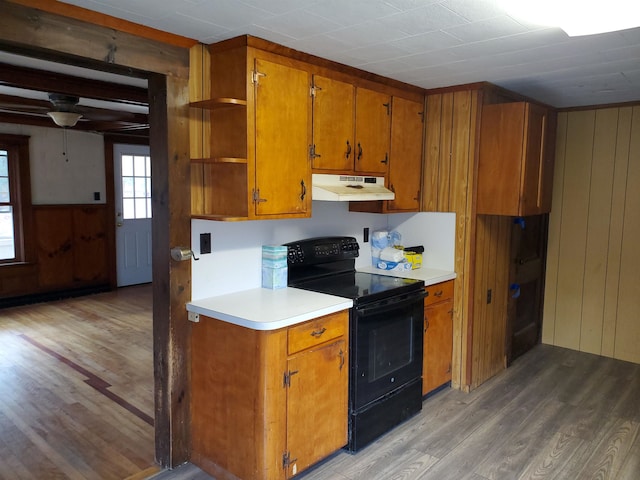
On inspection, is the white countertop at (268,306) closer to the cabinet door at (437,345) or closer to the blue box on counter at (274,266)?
the blue box on counter at (274,266)

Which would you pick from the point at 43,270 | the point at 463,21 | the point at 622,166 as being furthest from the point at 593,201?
the point at 43,270

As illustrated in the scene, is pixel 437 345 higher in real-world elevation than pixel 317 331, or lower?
lower

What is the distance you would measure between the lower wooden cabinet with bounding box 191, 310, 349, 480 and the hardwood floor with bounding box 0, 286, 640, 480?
184mm

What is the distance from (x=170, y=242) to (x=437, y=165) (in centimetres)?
207

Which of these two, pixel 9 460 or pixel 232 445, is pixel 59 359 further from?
pixel 232 445

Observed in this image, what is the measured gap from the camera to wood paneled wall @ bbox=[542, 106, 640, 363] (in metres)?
4.17

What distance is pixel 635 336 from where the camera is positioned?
4.23 metres

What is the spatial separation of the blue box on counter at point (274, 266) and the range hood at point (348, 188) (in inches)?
15.0

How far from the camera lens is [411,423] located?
312 centimetres

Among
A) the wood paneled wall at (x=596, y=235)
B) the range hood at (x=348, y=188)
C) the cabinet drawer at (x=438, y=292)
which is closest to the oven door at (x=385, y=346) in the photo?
the cabinet drawer at (x=438, y=292)

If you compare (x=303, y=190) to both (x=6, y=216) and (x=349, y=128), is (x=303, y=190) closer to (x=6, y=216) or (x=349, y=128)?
(x=349, y=128)

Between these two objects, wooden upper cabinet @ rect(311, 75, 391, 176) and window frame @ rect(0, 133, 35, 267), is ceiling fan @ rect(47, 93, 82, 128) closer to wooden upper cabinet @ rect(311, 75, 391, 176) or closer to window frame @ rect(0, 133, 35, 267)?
window frame @ rect(0, 133, 35, 267)

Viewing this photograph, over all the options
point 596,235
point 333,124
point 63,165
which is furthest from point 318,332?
point 63,165

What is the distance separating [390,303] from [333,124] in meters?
1.08
